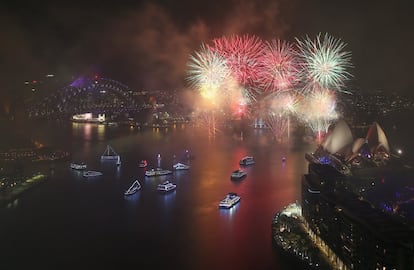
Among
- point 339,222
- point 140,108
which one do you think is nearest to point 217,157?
point 339,222

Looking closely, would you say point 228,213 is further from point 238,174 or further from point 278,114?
point 278,114

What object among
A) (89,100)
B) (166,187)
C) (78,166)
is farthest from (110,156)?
(89,100)

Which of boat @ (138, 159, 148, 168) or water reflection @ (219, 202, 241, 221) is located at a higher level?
boat @ (138, 159, 148, 168)

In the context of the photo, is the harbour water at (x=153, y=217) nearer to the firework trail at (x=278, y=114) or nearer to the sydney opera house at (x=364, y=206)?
the sydney opera house at (x=364, y=206)

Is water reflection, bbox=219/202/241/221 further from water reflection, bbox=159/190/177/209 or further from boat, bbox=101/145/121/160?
boat, bbox=101/145/121/160

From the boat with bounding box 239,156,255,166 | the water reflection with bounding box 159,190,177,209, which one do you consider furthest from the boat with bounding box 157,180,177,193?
the boat with bounding box 239,156,255,166

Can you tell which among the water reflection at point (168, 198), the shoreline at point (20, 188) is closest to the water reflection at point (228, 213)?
the water reflection at point (168, 198)
